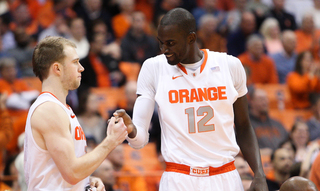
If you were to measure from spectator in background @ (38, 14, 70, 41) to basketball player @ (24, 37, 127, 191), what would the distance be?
240 inches

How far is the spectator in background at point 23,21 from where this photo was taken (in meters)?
9.78

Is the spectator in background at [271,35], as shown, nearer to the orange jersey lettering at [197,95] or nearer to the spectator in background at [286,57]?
the spectator in background at [286,57]

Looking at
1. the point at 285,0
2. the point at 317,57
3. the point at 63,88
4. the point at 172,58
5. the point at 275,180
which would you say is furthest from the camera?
the point at 285,0

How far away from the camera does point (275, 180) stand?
21.1 feet

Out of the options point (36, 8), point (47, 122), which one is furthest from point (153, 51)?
point (47, 122)

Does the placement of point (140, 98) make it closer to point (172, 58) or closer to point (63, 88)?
point (172, 58)

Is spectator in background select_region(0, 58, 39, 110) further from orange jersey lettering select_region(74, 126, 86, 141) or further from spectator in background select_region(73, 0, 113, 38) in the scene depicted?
orange jersey lettering select_region(74, 126, 86, 141)

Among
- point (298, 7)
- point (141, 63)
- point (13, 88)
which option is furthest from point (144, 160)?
point (298, 7)

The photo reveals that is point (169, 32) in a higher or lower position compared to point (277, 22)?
A: lower

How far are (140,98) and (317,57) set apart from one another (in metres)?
7.90

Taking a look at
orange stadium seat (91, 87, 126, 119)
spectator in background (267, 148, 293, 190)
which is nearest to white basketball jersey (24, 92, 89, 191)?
spectator in background (267, 148, 293, 190)

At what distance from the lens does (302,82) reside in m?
9.23

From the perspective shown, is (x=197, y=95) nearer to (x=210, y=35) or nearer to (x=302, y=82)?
(x=302, y=82)

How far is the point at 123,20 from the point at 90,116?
3.45 metres
